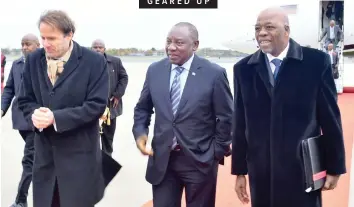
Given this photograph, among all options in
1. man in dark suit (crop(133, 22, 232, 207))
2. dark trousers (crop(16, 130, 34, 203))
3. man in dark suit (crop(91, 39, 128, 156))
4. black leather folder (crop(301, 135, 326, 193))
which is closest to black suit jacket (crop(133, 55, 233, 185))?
man in dark suit (crop(133, 22, 232, 207))

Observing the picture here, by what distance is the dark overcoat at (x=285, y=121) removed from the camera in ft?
6.05

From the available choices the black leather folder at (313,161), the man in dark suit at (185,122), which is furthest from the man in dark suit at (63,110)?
the black leather folder at (313,161)

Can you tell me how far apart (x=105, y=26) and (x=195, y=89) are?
98 cm

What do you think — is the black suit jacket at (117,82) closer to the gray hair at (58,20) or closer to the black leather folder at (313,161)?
the gray hair at (58,20)

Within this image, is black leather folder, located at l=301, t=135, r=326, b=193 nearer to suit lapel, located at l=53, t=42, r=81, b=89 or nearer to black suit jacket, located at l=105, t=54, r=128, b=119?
suit lapel, located at l=53, t=42, r=81, b=89

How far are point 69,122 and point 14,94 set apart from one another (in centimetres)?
117

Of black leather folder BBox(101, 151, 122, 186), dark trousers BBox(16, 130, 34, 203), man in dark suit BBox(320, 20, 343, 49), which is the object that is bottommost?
dark trousers BBox(16, 130, 34, 203)

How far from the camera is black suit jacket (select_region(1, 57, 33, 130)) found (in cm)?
301

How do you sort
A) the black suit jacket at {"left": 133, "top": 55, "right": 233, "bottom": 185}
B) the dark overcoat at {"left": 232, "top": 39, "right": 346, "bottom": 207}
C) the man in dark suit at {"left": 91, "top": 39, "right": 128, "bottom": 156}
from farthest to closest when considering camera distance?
the man in dark suit at {"left": 91, "top": 39, "right": 128, "bottom": 156}
the black suit jacket at {"left": 133, "top": 55, "right": 233, "bottom": 185}
the dark overcoat at {"left": 232, "top": 39, "right": 346, "bottom": 207}

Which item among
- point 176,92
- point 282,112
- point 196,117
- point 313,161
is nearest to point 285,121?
point 282,112

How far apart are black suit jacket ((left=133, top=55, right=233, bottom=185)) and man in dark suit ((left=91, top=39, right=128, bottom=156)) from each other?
3.02 ft

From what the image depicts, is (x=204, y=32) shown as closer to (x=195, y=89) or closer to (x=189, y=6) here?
(x=189, y=6)

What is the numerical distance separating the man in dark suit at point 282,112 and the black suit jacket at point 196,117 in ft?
0.66

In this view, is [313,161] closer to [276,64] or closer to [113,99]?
[276,64]
